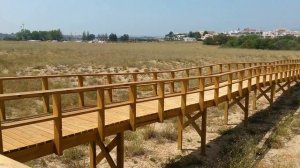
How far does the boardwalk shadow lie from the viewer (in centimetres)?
1013

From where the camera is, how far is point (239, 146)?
36.7 feet

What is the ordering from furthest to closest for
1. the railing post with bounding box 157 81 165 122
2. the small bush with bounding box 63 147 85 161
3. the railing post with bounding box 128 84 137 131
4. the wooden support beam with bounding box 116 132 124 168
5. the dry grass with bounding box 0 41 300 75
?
the dry grass with bounding box 0 41 300 75, the small bush with bounding box 63 147 85 161, the railing post with bounding box 157 81 165 122, the wooden support beam with bounding box 116 132 124 168, the railing post with bounding box 128 84 137 131

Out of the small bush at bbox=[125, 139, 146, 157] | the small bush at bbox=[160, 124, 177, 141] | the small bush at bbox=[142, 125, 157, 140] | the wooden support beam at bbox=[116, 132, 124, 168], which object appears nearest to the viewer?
the wooden support beam at bbox=[116, 132, 124, 168]

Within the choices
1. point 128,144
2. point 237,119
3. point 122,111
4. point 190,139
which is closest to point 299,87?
point 237,119

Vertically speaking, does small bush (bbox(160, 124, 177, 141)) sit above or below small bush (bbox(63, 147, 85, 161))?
below

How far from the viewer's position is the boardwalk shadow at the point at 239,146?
1013cm

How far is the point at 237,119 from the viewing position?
15906 millimetres

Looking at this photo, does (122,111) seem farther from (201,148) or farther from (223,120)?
(223,120)

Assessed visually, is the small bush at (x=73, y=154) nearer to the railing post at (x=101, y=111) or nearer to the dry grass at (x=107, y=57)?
the railing post at (x=101, y=111)

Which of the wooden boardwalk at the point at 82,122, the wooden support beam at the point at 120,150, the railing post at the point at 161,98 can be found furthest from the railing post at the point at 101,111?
the railing post at the point at 161,98

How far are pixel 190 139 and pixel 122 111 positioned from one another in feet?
14.8

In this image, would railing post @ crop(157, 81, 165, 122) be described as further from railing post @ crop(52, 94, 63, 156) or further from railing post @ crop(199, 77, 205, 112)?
railing post @ crop(52, 94, 63, 156)

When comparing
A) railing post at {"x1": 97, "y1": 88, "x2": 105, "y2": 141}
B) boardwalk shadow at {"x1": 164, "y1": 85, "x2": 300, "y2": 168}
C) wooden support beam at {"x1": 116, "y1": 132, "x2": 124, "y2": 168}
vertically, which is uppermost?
railing post at {"x1": 97, "y1": 88, "x2": 105, "y2": 141}

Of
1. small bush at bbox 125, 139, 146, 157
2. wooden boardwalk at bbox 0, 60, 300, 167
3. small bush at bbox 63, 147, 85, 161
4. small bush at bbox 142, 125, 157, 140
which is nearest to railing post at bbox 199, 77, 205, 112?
wooden boardwalk at bbox 0, 60, 300, 167
